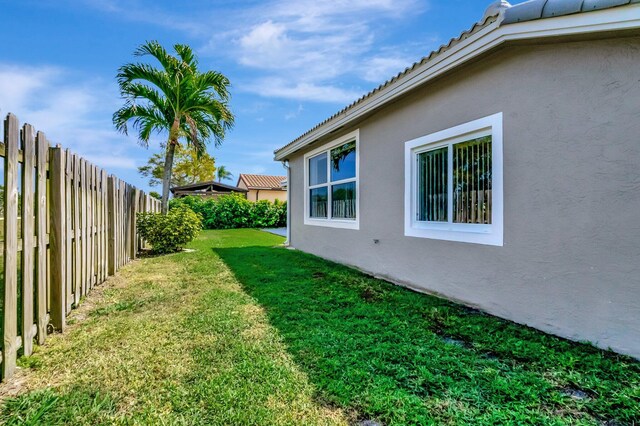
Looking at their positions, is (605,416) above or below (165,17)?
below

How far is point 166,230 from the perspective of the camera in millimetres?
10070

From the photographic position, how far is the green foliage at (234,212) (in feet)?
68.9

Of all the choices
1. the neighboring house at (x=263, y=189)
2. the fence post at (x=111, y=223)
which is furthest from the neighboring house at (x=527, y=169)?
the neighboring house at (x=263, y=189)

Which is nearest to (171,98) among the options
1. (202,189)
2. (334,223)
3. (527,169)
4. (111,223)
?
(111,223)

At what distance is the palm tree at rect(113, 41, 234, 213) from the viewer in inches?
420

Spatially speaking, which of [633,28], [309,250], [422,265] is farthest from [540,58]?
[309,250]

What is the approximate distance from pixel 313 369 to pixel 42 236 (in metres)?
2.96

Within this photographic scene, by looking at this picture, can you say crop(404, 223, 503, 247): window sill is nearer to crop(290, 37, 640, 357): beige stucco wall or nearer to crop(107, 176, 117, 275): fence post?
crop(290, 37, 640, 357): beige stucco wall

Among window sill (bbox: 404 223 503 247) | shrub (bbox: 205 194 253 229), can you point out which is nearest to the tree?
shrub (bbox: 205 194 253 229)

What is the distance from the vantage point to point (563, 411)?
227cm

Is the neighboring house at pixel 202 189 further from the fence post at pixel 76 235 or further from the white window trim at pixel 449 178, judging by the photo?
the white window trim at pixel 449 178

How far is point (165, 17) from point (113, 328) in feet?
30.0

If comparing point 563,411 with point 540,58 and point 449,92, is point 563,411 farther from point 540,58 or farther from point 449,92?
point 449,92

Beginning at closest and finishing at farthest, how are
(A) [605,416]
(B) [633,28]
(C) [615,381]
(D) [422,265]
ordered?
(A) [605,416] → (C) [615,381] → (B) [633,28] → (D) [422,265]
